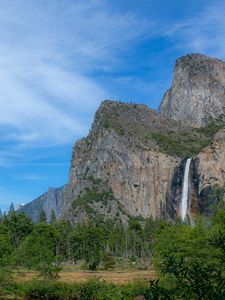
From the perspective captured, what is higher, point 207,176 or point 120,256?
point 207,176

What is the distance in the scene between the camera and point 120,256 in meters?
120

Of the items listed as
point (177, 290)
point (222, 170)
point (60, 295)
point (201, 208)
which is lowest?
point (60, 295)

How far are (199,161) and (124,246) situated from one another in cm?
8388

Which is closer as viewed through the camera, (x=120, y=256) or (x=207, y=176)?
(x=120, y=256)

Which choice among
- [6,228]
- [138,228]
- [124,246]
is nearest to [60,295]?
[6,228]

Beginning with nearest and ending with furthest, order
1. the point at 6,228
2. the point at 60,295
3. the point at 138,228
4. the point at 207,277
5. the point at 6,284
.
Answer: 1. the point at 207,277
2. the point at 6,284
3. the point at 60,295
4. the point at 6,228
5. the point at 138,228

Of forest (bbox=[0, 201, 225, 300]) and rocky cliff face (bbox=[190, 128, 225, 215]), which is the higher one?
rocky cliff face (bbox=[190, 128, 225, 215])

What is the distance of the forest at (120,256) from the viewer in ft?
24.9

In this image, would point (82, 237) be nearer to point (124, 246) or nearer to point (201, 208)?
point (124, 246)

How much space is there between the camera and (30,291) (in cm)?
4441

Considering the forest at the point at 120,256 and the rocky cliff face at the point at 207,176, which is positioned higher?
the rocky cliff face at the point at 207,176

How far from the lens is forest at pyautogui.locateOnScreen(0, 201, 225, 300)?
7.58 meters

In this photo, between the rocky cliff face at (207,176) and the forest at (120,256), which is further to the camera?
the rocky cliff face at (207,176)

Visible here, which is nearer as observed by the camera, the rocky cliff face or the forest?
the forest
